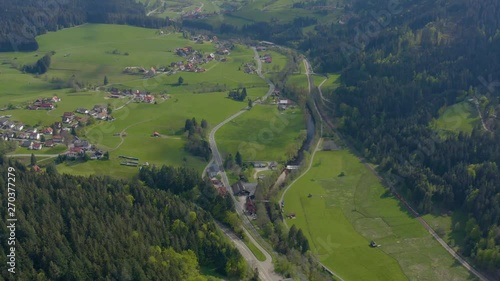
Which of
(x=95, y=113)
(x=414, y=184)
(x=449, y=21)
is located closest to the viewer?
(x=414, y=184)

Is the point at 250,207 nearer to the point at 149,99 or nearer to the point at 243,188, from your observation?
the point at 243,188

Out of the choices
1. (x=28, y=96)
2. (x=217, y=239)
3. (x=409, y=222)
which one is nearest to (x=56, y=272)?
(x=217, y=239)

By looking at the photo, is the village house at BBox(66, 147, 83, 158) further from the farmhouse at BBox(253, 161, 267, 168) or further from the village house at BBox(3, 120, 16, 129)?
the farmhouse at BBox(253, 161, 267, 168)

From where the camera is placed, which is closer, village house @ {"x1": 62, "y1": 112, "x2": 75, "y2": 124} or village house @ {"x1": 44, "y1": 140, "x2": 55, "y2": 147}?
village house @ {"x1": 44, "y1": 140, "x2": 55, "y2": 147}

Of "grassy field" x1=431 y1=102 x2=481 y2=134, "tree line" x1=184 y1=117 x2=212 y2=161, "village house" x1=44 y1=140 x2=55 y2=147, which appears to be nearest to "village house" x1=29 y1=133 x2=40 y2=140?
"village house" x1=44 y1=140 x2=55 y2=147

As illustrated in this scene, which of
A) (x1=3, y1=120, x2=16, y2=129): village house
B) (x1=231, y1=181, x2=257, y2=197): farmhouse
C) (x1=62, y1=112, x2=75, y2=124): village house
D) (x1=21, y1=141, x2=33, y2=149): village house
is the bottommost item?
(x1=62, y1=112, x2=75, y2=124): village house

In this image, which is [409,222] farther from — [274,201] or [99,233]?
[99,233]

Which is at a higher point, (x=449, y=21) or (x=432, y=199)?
(x=449, y=21)
